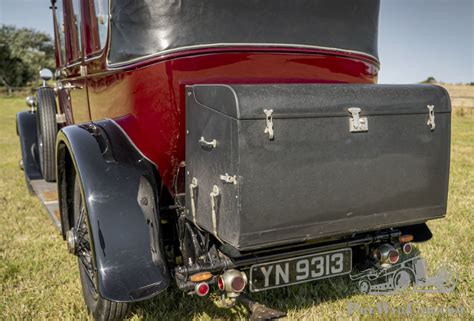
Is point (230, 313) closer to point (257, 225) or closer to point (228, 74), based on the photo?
point (257, 225)

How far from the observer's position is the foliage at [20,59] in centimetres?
3728

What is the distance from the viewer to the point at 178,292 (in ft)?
9.82

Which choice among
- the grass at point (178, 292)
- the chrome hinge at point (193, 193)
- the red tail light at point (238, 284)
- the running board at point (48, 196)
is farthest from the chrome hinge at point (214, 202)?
the running board at point (48, 196)

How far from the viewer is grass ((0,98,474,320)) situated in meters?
2.74

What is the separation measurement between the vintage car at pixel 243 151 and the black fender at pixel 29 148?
2782mm

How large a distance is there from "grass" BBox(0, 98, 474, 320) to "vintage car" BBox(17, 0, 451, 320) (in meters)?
0.38

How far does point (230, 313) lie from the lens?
2.73 metres

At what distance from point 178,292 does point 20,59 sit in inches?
1576

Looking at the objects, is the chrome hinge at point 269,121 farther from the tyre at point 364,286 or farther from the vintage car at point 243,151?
the tyre at point 364,286

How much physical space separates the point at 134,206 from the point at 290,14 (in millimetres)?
1266

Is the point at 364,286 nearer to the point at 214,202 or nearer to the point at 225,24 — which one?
the point at 214,202

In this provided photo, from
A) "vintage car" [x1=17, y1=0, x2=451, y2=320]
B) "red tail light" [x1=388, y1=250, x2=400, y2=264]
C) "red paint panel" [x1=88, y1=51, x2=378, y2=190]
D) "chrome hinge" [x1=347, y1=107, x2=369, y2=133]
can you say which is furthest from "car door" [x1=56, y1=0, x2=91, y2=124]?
"red tail light" [x1=388, y1=250, x2=400, y2=264]

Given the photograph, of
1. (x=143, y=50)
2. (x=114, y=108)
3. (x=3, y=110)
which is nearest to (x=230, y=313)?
(x=114, y=108)

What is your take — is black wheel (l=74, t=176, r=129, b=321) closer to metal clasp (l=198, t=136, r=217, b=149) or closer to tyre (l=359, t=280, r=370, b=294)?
metal clasp (l=198, t=136, r=217, b=149)
